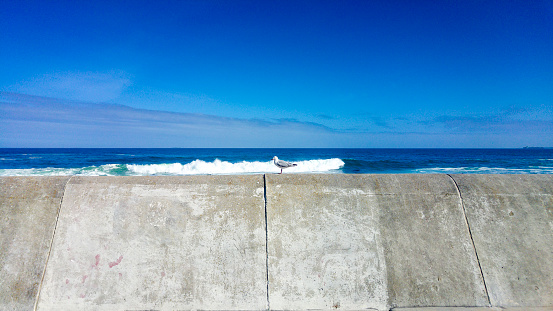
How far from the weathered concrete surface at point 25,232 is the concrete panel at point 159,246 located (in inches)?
3.9

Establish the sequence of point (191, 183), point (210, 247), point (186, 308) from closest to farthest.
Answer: point (186, 308) → point (210, 247) → point (191, 183)

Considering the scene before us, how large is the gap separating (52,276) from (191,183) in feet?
4.77

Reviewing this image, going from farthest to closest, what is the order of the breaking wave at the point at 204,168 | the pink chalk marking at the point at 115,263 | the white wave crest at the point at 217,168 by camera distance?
the white wave crest at the point at 217,168
the breaking wave at the point at 204,168
the pink chalk marking at the point at 115,263

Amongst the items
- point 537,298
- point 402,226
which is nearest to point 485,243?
point 537,298

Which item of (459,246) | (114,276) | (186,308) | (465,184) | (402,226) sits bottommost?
(186,308)

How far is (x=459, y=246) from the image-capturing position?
9.02 ft

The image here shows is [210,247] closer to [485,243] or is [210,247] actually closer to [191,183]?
[191,183]

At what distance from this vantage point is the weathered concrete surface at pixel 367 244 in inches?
100

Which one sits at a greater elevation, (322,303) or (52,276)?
(52,276)

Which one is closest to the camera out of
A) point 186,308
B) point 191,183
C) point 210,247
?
point 186,308

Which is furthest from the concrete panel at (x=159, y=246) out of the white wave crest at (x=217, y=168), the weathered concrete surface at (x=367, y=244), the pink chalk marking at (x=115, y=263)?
the white wave crest at (x=217, y=168)

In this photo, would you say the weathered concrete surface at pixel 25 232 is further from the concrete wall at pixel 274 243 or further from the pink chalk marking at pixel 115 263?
the pink chalk marking at pixel 115 263

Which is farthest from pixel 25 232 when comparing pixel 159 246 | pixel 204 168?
pixel 204 168

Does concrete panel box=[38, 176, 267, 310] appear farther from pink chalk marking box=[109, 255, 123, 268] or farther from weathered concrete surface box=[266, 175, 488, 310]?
weathered concrete surface box=[266, 175, 488, 310]
